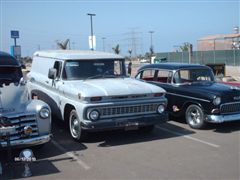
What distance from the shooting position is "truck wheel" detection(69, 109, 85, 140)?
301 inches

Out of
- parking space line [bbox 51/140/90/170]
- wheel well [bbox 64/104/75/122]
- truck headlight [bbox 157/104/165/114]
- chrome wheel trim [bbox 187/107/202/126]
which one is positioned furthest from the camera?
chrome wheel trim [bbox 187/107/202/126]

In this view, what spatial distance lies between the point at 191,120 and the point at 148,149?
7.85ft

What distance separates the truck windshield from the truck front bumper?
1.89 metres

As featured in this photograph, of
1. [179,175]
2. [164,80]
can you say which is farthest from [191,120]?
[179,175]

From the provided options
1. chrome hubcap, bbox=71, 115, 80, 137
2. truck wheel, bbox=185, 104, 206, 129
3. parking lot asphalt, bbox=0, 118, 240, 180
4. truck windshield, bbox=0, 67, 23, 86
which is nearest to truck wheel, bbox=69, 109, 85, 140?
chrome hubcap, bbox=71, 115, 80, 137

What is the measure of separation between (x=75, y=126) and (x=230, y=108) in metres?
3.83

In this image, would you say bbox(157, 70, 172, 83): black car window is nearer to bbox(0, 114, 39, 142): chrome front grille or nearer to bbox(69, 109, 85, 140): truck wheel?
bbox(69, 109, 85, 140): truck wheel

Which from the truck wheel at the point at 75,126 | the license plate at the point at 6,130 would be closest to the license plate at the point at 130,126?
the truck wheel at the point at 75,126

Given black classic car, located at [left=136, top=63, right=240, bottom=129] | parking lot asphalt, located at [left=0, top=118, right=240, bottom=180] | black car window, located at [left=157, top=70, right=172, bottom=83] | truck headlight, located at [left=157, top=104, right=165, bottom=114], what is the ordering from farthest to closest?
black car window, located at [left=157, top=70, right=172, bottom=83] < black classic car, located at [left=136, top=63, right=240, bottom=129] < truck headlight, located at [left=157, top=104, right=165, bottom=114] < parking lot asphalt, located at [left=0, top=118, right=240, bottom=180]

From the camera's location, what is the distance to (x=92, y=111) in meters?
7.34

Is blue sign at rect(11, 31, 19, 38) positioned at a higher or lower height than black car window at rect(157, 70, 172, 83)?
higher

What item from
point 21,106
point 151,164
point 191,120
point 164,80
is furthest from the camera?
point 164,80

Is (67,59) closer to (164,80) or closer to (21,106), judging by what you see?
(21,106)

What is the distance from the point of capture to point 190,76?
1002cm
